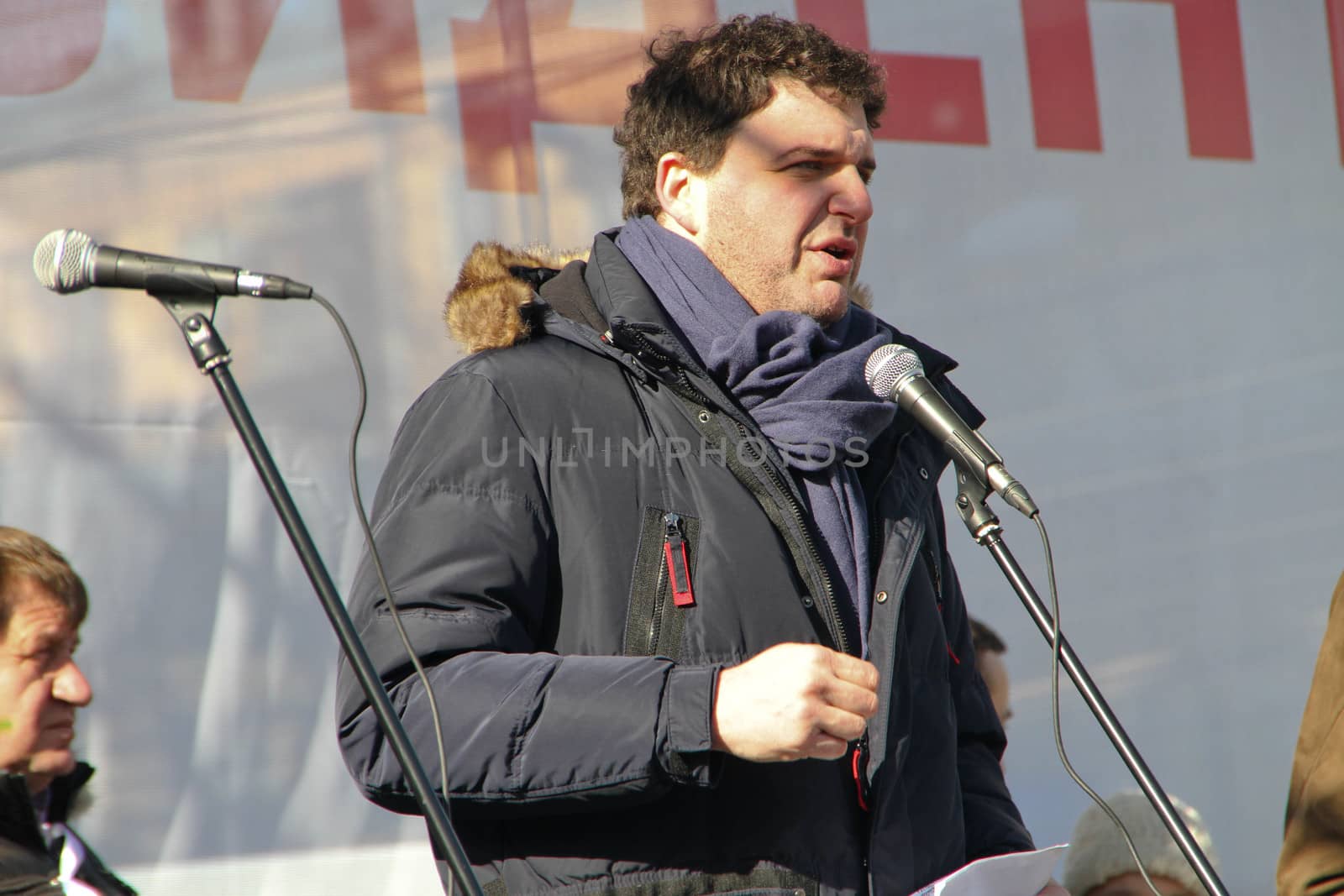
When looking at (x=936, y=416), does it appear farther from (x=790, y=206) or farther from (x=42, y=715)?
(x=42, y=715)

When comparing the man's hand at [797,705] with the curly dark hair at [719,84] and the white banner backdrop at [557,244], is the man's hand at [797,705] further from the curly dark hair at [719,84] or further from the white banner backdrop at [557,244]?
the white banner backdrop at [557,244]

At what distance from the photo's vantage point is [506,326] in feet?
6.07

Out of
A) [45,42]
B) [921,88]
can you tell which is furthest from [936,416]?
[921,88]

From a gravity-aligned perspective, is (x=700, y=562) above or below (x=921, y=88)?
below

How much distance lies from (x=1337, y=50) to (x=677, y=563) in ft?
11.5

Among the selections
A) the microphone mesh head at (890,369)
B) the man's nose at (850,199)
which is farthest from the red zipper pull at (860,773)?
the man's nose at (850,199)

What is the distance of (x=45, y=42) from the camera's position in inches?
118

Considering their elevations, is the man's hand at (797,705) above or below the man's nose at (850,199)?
below

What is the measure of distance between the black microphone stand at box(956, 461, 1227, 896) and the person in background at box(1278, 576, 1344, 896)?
32 cm

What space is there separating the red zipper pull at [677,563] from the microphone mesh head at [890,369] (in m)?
0.31

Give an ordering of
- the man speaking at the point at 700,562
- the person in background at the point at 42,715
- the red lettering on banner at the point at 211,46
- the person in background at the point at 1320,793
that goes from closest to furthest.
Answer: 1. the man speaking at the point at 700,562
2. the person in background at the point at 1320,793
3. the person in background at the point at 42,715
4. the red lettering on banner at the point at 211,46

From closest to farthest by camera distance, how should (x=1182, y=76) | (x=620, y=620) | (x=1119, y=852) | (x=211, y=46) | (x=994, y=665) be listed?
(x=620, y=620) < (x=211, y=46) < (x=1119, y=852) < (x=994, y=665) < (x=1182, y=76)

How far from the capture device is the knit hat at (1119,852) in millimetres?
3270

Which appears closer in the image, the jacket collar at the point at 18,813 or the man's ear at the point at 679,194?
the jacket collar at the point at 18,813
